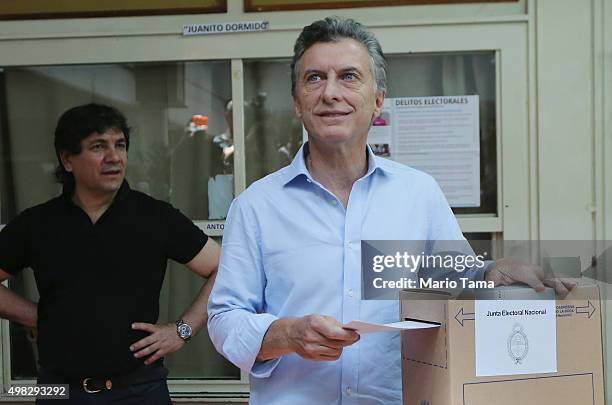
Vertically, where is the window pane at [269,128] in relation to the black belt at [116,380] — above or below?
above

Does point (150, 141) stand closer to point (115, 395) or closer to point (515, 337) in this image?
point (115, 395)

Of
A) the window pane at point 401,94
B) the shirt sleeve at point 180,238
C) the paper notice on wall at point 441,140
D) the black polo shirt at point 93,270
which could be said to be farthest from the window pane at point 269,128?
the black polo shirt at point 93,270

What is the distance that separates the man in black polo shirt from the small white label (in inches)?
23.0

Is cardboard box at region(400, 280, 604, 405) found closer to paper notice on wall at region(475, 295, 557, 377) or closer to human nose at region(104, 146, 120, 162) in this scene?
paper notice on wall at region(475, 295, 557, 377)

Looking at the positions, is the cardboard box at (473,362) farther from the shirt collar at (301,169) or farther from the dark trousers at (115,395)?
the dark trousers at (115,395)

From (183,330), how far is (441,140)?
141 cm

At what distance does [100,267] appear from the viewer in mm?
2623

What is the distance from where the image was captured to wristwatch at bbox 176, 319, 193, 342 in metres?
2.84

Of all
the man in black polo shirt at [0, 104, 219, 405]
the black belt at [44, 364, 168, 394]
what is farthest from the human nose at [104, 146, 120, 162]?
the black belt at [44, 364, 168, 394]

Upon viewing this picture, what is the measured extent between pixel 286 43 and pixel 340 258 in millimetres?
1688

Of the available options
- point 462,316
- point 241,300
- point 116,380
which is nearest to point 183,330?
point 116,380

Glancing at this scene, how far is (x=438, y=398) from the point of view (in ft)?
4.78

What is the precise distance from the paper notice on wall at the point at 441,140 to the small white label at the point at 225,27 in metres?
0.69

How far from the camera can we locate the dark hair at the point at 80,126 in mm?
2795
